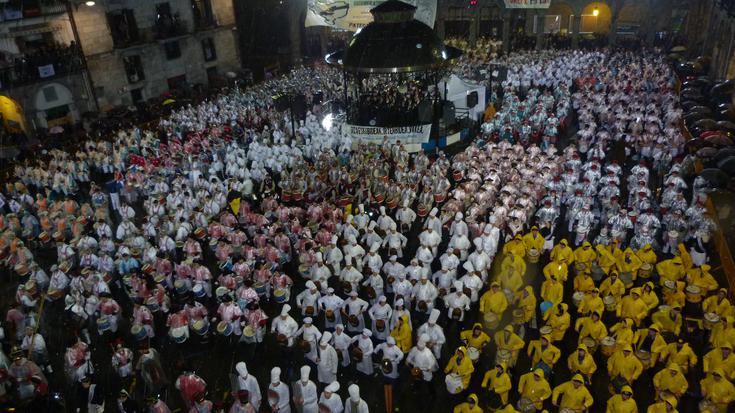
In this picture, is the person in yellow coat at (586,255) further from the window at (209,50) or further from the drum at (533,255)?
the window at (209,50)

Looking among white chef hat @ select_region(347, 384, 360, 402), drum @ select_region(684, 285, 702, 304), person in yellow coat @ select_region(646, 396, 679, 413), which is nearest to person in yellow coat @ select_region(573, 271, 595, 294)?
drum @ select_region(684, 285, 702, 304)

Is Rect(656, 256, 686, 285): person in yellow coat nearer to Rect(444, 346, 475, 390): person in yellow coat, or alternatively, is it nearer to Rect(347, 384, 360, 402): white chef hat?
Rect(444, 346, 475, 390): person in yellow coat

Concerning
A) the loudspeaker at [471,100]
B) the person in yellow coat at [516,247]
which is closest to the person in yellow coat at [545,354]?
the person in yellow coat at [516,247]

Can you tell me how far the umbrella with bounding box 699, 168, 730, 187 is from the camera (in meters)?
14.1

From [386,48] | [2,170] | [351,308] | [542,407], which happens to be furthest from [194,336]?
[386,48]

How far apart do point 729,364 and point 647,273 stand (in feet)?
10.9

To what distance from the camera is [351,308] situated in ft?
35.2

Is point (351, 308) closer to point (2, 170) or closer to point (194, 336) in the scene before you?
point (194, 336)

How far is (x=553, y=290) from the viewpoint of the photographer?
34.7 ft

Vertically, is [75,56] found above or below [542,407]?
above

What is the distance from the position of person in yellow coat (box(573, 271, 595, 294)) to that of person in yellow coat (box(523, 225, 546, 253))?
162cm

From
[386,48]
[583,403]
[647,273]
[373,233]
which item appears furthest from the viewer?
[386,48]

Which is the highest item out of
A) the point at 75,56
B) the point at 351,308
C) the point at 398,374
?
the point at 75,56

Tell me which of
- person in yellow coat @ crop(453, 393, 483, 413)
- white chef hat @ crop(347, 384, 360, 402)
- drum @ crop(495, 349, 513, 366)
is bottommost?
drum @ crop(495, 349, 513, 366)
